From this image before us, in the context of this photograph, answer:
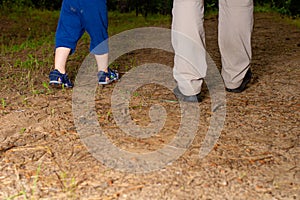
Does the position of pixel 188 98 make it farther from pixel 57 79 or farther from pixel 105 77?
pixel 57 79

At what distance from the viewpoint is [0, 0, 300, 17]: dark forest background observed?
29.5 ft

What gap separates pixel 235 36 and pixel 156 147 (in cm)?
130

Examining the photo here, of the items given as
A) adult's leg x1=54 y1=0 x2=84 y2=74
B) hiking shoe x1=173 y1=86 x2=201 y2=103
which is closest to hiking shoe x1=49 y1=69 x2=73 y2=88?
adult's leg x1=54 y1=0 x2=84 y2=74

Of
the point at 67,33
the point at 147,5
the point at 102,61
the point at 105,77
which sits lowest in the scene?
the point at 147,5

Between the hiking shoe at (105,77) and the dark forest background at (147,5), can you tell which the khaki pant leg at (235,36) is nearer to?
the hiking shoe at (105,77)

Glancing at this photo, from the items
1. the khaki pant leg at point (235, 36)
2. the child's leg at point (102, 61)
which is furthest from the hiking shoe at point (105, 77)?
the khaki pant leg at point (235, 36)

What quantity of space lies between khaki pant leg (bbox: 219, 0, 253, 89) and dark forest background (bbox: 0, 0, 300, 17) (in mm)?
5568

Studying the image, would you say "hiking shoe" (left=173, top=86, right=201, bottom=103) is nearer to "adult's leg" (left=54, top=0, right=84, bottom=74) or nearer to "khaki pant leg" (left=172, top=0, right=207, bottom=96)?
"khaki pant leg" (left=172, top=0, right=207, bottom=96)

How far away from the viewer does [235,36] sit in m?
3.64

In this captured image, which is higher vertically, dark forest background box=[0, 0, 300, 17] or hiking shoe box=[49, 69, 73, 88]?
hiking shoe box=[49, 69, 73, 88]

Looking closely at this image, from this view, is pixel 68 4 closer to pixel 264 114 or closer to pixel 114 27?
pixel 264 114

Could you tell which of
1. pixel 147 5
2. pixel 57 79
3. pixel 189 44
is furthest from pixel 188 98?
pixel 147 5

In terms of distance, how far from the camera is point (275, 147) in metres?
2.76

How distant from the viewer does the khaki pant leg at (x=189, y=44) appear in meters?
3.38
